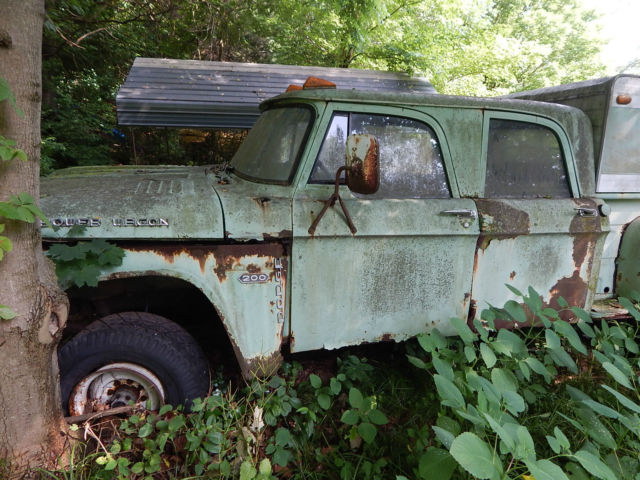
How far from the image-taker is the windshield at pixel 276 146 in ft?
8.16

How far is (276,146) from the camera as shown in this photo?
2633mm

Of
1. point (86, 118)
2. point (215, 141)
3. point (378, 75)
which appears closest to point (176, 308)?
point (378, 75)

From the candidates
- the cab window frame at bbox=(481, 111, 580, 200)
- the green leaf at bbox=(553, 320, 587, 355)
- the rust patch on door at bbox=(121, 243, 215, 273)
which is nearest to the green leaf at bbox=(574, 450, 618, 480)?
the green leaf at bbox=(553, 320, 587, 355)

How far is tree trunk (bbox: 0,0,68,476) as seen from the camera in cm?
163

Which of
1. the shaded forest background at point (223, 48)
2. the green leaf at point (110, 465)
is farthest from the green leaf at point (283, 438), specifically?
the shaded forest background at point (223, 48)

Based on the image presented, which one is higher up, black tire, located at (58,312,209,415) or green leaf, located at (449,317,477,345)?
green leaf, located at (449,317,477,345)

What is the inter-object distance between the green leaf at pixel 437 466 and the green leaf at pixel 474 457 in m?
0.28

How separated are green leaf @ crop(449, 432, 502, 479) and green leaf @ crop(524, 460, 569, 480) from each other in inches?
3.6

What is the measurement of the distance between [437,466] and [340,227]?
1.25m

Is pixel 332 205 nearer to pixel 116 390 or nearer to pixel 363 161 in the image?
pixel 363 161

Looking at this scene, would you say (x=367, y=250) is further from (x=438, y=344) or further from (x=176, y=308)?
(x=176, y=308)

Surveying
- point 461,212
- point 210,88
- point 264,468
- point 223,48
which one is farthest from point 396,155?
point 223,48

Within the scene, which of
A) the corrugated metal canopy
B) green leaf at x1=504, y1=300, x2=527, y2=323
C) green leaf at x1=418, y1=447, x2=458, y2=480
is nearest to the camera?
green leaf at x1=418, y1=447, x2=458, y2=480

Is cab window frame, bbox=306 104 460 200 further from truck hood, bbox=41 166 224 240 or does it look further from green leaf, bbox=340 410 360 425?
green leaf, bbox=340 410 360 425
